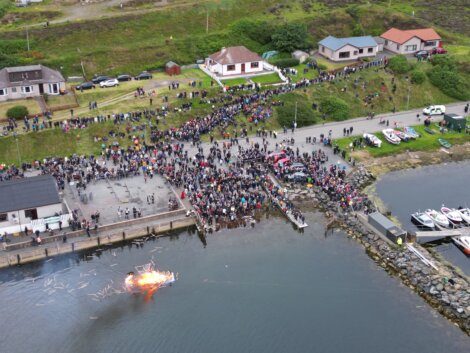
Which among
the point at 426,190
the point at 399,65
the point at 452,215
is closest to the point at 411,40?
the point at 399,65

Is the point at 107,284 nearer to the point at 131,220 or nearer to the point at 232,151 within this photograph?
the point at 131,220

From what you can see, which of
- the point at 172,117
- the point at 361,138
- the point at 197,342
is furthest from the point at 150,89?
the point at 197,342

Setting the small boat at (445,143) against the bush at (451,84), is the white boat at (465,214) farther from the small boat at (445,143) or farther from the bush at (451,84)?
the bush at (451,84)

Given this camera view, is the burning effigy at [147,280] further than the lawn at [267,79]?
No

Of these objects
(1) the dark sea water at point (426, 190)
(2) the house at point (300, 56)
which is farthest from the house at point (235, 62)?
(1) the dark sea water at point (426, 190)

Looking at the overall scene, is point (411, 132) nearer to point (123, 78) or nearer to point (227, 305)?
point (123, 78)
